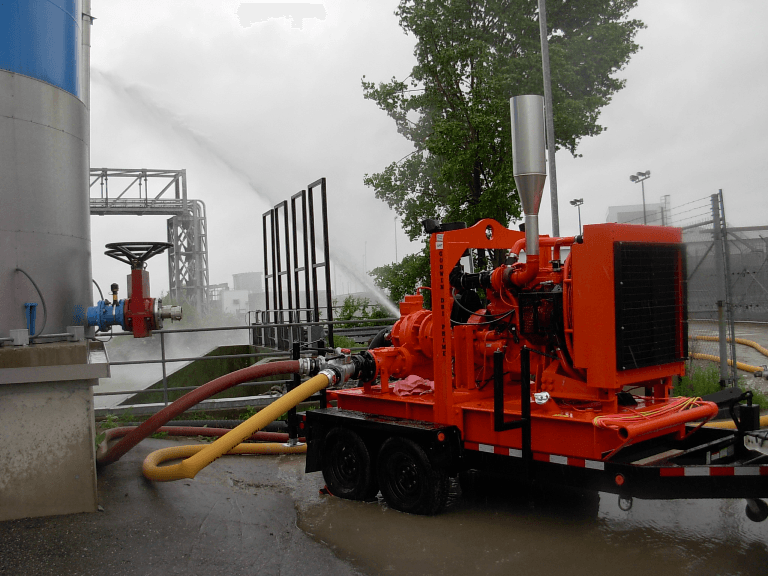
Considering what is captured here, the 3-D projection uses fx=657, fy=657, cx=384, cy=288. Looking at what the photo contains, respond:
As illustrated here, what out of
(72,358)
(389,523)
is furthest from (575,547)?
(72,358)

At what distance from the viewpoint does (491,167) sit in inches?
693

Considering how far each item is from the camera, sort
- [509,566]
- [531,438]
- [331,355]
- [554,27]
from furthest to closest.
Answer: [554,27]
[331,355]
[531,438]
[509,566]

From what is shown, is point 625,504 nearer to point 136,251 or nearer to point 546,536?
point 546,536

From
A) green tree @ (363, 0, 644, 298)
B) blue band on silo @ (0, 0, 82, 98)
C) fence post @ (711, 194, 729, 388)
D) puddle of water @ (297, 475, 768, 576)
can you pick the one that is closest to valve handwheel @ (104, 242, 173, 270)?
blue band on silo @ (0, 0, 82, 98)

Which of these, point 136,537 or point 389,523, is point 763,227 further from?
point 136,537

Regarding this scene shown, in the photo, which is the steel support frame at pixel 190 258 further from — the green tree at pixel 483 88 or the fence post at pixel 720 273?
the fence post at pixel 720 273

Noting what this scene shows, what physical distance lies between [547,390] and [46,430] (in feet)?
14.7

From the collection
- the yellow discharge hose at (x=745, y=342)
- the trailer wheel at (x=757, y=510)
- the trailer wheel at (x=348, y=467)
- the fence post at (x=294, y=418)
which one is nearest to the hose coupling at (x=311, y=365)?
the fence post at (x=294, y=418)

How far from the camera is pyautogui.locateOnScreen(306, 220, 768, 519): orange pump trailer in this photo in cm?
512

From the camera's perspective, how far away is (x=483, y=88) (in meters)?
17.2

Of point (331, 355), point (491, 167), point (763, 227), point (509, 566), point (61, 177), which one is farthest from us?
point (491, 167)

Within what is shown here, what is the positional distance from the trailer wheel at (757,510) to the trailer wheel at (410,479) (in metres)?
2.54

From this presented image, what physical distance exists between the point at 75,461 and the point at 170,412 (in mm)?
1118

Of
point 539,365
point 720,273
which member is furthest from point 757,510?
point 720,273
